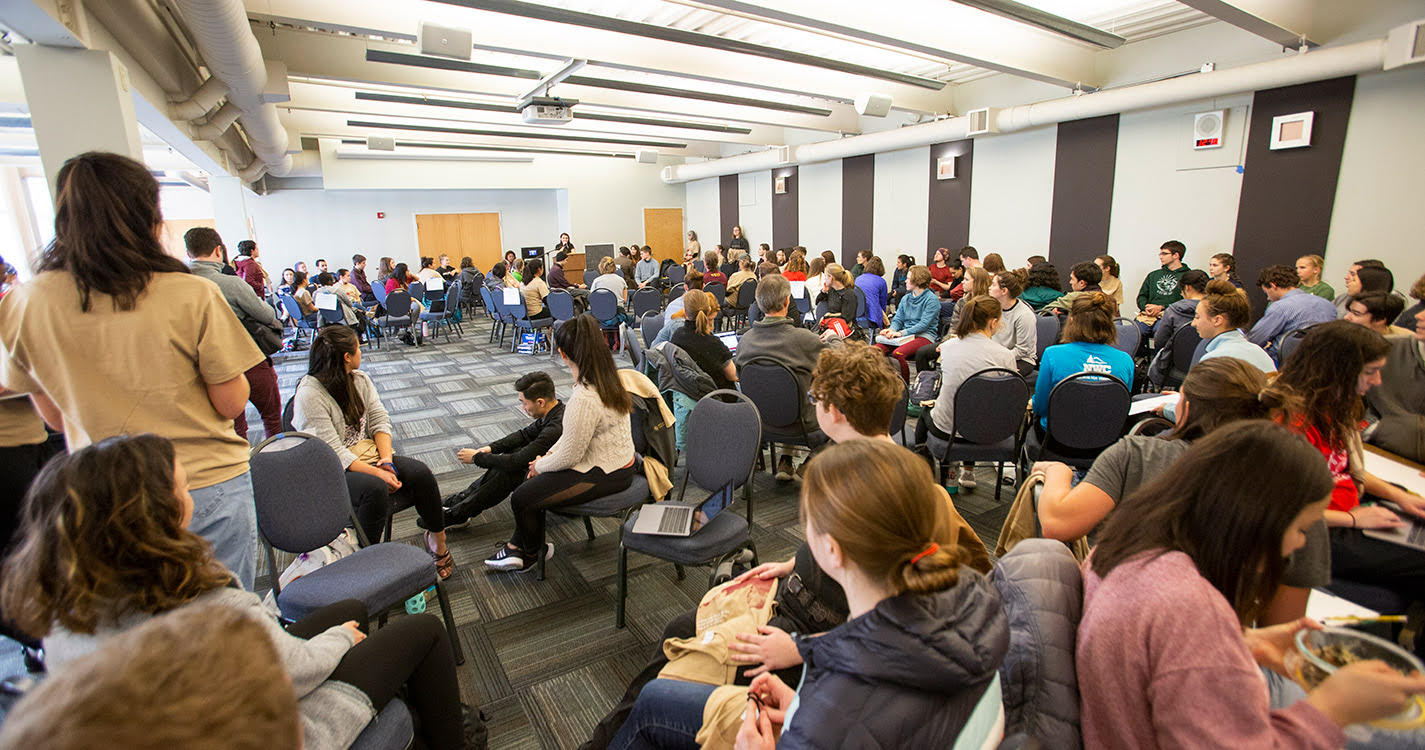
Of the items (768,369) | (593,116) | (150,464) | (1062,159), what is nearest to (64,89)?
(150,464)

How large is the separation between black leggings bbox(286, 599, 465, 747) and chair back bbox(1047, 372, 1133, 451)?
2814 mm

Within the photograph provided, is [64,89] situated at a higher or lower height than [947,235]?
higher

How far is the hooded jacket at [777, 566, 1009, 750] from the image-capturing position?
1.01m

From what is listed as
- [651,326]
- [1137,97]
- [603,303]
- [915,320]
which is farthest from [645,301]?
[1137,97]

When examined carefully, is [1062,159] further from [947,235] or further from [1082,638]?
[1082,638]

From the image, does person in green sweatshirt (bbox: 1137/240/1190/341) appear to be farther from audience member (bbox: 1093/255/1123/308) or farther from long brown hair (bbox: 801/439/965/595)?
long brown hair (bbox: 801/439/965/595)

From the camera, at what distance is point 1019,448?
349 cm

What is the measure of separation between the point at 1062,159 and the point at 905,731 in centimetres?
912

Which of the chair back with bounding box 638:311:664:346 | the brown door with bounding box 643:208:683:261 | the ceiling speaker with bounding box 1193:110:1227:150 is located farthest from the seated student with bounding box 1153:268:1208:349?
the brown door with bounding box 643:208:683:261

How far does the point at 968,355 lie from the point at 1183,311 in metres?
2.75

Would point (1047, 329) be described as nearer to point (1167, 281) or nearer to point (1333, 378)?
point (1167, 281)

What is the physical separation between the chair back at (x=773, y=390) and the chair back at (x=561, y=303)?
189 inches

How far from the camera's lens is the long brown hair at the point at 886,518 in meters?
1.09

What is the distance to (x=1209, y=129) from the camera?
6883mm
